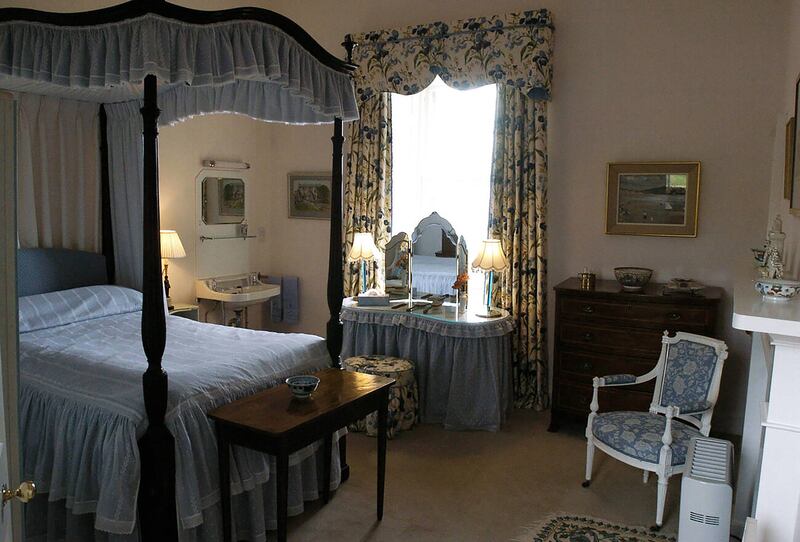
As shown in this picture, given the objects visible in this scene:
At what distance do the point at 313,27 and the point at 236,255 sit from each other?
2.32m

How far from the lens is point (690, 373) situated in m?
3.54

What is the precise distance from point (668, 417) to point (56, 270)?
4.13m

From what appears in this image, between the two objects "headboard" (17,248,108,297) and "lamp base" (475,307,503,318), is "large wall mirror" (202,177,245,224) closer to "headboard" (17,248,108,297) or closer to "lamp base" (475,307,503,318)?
"headboard" (17,248,108,297)

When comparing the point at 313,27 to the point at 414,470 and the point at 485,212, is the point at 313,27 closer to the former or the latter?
the point at 485,212

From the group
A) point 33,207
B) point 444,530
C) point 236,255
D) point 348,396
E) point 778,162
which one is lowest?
point 444,530

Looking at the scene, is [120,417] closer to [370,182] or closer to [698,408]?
[698,408]

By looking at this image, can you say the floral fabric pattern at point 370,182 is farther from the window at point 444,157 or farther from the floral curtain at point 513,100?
the floral curtain at point 513,100

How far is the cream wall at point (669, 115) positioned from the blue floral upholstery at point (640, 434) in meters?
1.32

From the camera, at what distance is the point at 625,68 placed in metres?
4.72

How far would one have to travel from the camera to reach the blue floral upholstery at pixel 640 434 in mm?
3262

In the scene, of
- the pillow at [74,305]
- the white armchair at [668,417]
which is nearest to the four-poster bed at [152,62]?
the pillow at [74,305]

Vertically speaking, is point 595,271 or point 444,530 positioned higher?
point 595,271

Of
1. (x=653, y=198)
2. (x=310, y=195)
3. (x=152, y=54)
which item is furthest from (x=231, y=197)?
(x=653, y=198)

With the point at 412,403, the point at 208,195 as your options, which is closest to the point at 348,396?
the point at 412,403
